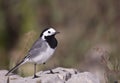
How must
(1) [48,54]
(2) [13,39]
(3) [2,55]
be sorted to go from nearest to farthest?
(1) [48,54] < (3) [2,55] < (2) [13,39]

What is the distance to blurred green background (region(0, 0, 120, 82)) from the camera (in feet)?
44.2

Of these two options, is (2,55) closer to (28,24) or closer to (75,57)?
(28,24)

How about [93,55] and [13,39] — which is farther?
[13,39]

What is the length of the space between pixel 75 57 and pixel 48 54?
11.9 ft

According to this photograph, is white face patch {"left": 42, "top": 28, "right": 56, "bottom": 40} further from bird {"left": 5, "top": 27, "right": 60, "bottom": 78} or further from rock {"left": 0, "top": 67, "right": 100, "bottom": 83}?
rock {"left": 0, "top": 67, "right": 100, "bottom": 83}

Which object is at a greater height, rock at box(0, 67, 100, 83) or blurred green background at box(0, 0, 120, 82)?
blurred green background at box(0, 0, 120, 82)

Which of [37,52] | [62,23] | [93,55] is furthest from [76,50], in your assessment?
[37,52]

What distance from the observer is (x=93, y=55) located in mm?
13500

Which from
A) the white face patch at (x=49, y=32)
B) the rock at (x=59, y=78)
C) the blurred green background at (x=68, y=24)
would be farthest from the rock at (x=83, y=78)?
the blurred green background at (x=68, y=24)

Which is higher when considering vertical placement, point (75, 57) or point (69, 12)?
point (69, 12)

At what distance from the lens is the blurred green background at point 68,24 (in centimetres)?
1347

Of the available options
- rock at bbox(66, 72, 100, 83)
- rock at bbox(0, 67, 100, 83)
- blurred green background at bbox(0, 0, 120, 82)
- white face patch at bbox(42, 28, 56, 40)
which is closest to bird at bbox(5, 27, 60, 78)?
white face patch at bbox(42, 28, 56, 40)

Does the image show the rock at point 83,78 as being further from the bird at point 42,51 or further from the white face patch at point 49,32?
the white face patch at point 49,32

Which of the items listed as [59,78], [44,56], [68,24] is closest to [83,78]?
[59,78]
